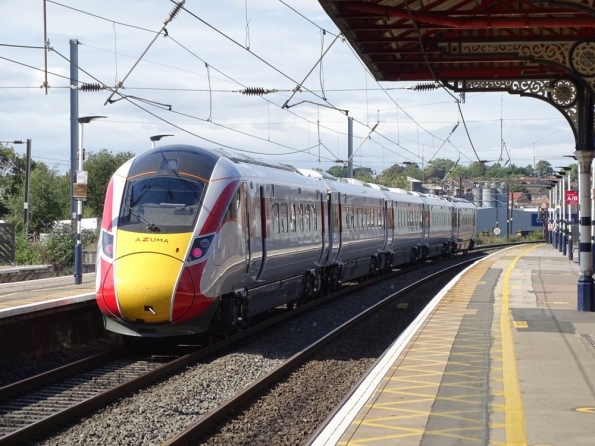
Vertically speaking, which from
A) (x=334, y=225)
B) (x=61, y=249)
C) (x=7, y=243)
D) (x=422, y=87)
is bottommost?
(x=61, y=249)

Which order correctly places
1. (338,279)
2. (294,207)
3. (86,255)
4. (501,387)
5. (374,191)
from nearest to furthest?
(501,387)
(294,207)
(338,279)
(374,191)
(86,255)

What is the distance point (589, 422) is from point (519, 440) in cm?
107

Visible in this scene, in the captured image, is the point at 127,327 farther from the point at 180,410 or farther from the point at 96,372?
the point at 180,410

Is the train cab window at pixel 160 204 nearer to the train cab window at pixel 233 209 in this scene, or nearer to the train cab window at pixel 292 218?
the train cab window at pixel 233 209

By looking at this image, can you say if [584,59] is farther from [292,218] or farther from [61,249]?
[61,249]

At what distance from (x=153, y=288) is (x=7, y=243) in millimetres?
24087

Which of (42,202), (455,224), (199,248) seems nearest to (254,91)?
(199,248)

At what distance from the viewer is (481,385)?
10531 mm

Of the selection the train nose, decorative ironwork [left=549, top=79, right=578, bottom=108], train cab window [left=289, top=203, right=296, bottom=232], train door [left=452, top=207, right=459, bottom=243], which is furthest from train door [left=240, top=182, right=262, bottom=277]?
train door [left=452, top=207, right=459, bottom=243]

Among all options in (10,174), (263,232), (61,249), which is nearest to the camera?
(263,232)

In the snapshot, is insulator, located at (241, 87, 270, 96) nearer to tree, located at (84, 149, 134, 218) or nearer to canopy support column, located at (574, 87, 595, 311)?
canopy support column, located at (574, 87, 595, 311)

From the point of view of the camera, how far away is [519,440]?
7.89 m

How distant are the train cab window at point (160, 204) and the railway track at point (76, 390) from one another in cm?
201

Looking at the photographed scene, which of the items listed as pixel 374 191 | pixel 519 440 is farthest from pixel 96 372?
pixel 374 191
